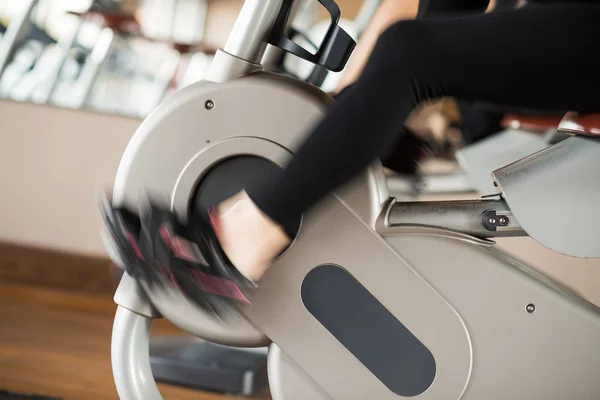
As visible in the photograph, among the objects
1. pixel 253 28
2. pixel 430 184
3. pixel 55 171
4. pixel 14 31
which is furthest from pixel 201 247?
pixel 14 31

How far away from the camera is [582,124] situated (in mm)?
966

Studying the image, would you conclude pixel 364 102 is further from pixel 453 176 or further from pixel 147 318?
pixel 453 176

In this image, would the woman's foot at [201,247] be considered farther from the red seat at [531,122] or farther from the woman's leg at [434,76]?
the red seat at [531,122]

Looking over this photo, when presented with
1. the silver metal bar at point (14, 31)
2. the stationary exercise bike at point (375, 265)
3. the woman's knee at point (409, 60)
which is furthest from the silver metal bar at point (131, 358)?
the silver metal bar at point (14, 31)

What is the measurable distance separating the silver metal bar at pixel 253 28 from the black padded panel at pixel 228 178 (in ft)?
0.48

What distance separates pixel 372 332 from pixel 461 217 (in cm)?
21

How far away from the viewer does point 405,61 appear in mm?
867

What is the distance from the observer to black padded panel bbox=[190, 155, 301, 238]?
98 centimetres

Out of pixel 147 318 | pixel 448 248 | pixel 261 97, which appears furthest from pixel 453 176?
pixel 147 318

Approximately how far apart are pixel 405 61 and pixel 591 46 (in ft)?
0.74

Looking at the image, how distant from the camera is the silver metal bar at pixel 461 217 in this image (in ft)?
3.25

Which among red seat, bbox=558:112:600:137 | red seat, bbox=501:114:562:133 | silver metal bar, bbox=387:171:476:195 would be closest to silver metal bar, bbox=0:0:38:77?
silver metal bar, bbox=387:171:476:195

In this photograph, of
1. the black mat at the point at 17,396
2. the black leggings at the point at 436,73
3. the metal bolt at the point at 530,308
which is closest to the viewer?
the black leggings at the point at 436,73

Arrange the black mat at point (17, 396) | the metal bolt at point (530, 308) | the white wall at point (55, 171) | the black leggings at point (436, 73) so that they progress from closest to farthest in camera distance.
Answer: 1. the black leggings at point (436, 73)
2. the metal bolt at point (530, 308)
3. the black mat at point (17, 396)
4. the white wall at point (55, 171)
